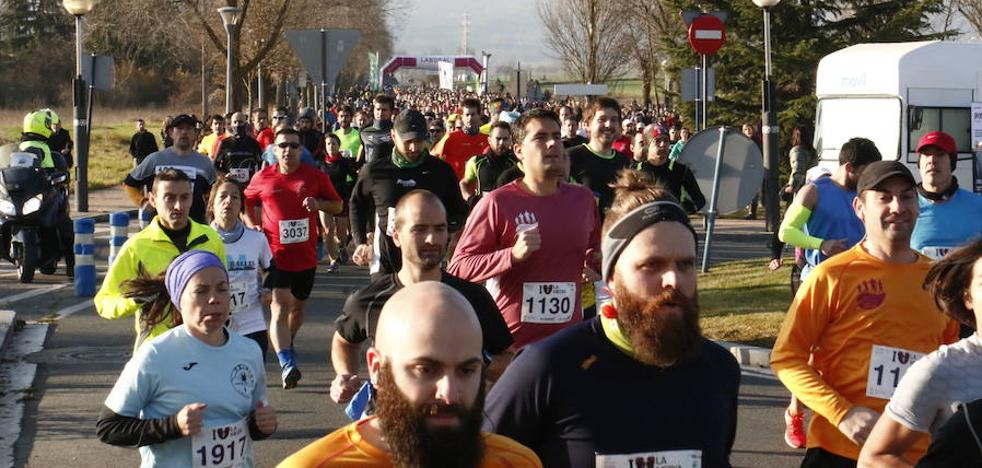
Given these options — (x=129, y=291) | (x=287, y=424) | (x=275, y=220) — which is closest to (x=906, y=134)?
Answer: (x=275, y=220)

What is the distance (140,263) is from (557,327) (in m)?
1.98

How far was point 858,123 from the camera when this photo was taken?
2447 cm

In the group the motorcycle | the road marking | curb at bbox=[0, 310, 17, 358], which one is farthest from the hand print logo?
the motorcycle

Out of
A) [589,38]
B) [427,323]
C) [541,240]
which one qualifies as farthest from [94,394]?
[589,38]

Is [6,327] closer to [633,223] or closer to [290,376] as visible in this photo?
[290,376]

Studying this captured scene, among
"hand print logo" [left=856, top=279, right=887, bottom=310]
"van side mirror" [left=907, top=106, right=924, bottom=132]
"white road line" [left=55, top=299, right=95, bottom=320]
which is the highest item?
"van side mirror" [left=907, top=106, right=924, bottom=132]

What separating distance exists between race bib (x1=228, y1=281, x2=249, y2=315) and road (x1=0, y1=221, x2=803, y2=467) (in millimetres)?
796

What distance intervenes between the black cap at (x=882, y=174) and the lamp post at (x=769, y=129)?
51.3ft

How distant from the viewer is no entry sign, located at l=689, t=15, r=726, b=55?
63.4 feet

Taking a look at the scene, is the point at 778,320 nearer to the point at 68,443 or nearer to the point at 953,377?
the point at 68,443

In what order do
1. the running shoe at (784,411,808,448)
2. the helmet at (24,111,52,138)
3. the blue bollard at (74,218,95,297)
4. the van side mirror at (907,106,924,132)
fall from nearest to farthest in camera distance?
1. the running shoe at (784,411,808,448)
2. the blue bollard at (74,218,95,297)
3. the helmet at (24,111,52,138)
4. the van side mirror at (907,106,924,132)

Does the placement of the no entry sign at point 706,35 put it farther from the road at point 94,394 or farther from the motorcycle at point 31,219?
the motorcycle at point 31,219

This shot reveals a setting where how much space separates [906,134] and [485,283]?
16.5 m

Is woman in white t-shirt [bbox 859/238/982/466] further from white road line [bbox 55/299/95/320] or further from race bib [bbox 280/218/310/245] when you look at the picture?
white road line [bbox 55/299/95/320]
